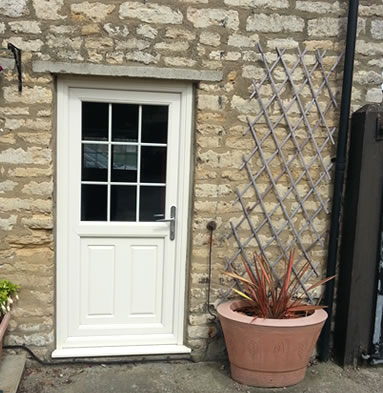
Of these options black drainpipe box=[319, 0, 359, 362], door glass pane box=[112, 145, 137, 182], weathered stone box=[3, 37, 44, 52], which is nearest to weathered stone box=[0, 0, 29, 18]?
weathered stone box=[3, 37, 44, 52]

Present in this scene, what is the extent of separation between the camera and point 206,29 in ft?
9.93

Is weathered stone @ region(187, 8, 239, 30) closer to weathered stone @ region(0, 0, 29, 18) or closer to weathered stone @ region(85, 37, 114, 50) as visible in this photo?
weathered stone @ region(85, 37, 114, 50)

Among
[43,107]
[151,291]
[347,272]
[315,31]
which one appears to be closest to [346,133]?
[315,31]

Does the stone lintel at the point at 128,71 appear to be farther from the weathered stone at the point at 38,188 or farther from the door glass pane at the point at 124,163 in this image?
the weathered stone at the point at 38,188

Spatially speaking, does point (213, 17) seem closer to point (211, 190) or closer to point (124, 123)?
point (124, 123)

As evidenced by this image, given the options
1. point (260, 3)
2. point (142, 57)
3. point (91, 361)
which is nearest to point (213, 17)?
point (260, 3)

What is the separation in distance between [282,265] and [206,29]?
187 cm

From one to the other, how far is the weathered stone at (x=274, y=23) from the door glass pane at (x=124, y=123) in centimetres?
106

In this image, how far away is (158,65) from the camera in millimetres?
3006

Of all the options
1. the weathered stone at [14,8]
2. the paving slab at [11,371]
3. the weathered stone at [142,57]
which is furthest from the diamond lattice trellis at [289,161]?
the weathered stone at [14,8]

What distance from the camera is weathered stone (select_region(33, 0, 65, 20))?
2.88 metres

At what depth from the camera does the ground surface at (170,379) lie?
2889 mm

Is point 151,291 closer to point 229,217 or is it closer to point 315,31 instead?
point 229,217

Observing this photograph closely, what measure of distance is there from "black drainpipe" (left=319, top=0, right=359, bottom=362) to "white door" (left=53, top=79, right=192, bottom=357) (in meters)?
1.13
